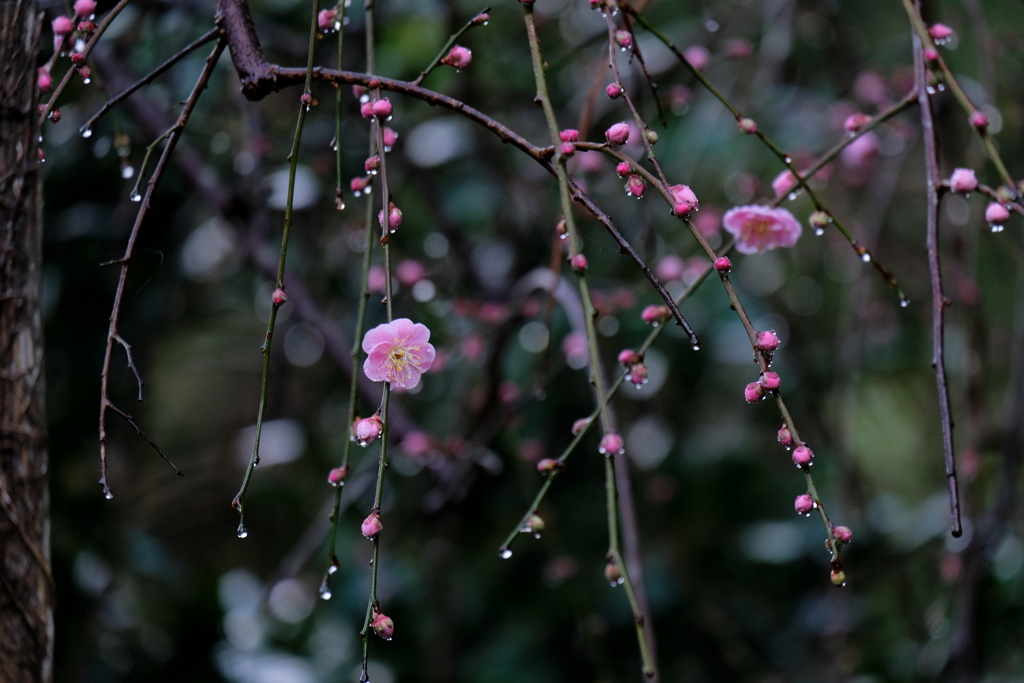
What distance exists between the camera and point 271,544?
214cm

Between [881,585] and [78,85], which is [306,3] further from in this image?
[881,585]

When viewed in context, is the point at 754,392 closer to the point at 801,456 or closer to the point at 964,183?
the point at 801,456

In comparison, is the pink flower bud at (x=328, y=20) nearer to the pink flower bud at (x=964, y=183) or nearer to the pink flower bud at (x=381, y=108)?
the pink flower bud at (x=381, y=108)

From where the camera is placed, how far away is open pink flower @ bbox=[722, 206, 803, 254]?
81 cm

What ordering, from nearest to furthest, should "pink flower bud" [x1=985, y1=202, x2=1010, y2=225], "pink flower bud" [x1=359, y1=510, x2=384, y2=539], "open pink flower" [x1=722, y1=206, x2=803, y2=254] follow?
"pink flower bud" [x1=359, y1=510, x2=384, y2=539] → "pink flower bud" [x1=985, y1=202, x2=1010, y2=225] → "open pink flower" [x1=722, y1=206, x2=803, y2=254]

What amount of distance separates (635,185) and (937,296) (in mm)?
260

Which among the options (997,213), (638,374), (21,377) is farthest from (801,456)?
(21,377)

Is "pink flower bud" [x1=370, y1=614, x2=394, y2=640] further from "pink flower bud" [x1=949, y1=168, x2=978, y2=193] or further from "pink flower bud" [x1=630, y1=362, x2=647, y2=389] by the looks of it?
"pink flower bud" [x1=949, y1=168, x2=978, y2=193]

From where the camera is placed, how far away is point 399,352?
70 cm

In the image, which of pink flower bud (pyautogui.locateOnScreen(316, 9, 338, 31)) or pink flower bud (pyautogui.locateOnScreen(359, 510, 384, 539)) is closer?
pink flower bud (pyautogui.locateOnScreen(359, 510, 384, 539))

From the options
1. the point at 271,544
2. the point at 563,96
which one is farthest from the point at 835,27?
the point at 271,544

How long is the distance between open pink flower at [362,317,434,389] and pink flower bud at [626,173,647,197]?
0.67 ft

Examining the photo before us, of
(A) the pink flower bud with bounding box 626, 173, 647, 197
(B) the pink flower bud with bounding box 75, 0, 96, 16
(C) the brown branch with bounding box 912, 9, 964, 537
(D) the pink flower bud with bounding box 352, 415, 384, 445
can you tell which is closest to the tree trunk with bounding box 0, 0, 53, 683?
(B) the pink flower bud with bounding box 75, 0, 96, 16

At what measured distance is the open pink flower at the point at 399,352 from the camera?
26.0 inches
